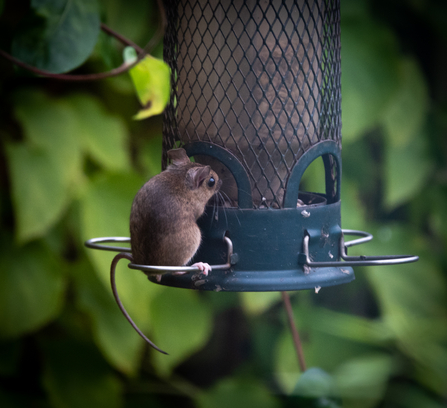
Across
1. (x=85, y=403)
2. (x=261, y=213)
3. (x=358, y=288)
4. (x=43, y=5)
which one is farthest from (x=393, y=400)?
(x=43, y=5)

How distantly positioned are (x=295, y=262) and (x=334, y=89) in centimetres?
62

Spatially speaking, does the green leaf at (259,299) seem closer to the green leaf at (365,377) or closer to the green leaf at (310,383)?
the green leaf at (365,377)

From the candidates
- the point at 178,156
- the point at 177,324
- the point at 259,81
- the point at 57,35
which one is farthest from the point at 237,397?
the point at 57,35

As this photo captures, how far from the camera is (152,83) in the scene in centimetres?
152

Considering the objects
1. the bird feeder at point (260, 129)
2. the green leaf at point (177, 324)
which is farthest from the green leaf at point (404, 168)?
the green leaf at point (177, 324)

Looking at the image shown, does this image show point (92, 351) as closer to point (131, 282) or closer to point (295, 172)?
point (131, 282)

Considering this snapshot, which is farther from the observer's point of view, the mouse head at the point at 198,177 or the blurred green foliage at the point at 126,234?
the blurred green foliage at the point at 126,234

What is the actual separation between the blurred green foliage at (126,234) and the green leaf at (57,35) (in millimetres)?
590

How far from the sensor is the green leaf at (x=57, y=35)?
142cm

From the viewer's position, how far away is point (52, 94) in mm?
2576

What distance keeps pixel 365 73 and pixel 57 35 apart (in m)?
1.60

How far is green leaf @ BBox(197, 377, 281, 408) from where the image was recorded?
2.87m

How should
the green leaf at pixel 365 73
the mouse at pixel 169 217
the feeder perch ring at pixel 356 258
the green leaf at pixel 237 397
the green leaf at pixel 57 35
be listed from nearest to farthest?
the feeder perch ring at pixel 356 258
the green leaf at pixel 57 35
the mouse at pixel 169 217
the green leaf at pixel 365 73
the green leaf at pixel 237 397

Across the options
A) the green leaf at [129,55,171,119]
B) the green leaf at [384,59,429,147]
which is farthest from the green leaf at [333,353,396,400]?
the green leaf at [129,55,171,119]
